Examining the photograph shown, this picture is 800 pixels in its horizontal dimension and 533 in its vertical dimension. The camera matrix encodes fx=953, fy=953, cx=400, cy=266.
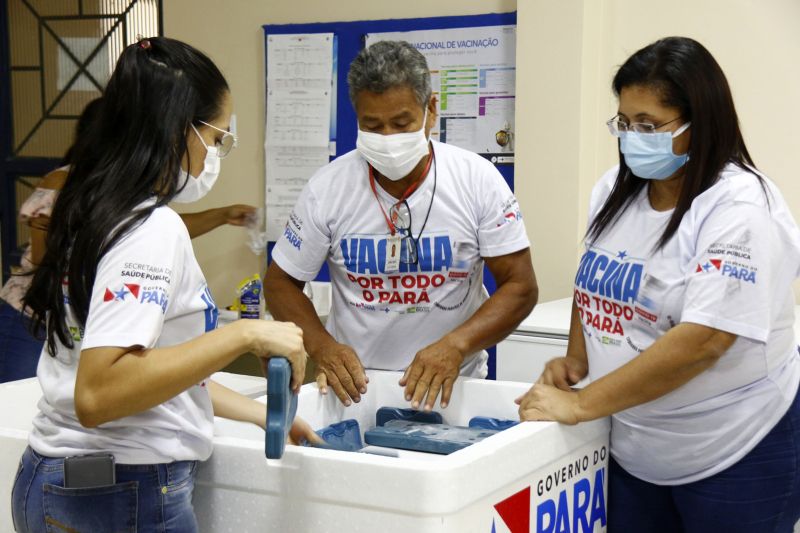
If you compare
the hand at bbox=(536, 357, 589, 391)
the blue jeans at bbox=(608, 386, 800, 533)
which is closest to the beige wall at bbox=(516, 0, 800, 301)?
the hand at bbox=(536, 357, 589, 391)

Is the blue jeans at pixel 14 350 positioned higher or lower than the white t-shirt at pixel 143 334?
lower

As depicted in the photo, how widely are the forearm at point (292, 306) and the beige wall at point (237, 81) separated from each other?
174 cm

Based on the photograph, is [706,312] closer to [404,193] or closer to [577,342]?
[577,342]

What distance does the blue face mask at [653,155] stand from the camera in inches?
58.5

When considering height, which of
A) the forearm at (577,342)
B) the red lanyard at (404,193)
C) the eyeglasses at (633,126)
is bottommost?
the forearm at (577,342)

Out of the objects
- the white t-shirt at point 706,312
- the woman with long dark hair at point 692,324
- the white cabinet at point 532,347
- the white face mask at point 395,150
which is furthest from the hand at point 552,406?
the white cabinet at point 532,347

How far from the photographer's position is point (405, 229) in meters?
1.87

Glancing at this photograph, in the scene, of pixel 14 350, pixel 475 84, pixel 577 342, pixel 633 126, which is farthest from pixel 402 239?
pixel 475 84

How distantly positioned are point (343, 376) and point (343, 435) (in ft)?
0.41

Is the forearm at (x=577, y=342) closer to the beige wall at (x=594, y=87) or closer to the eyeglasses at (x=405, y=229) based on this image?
the eyeglasses at (x=405, y=229)

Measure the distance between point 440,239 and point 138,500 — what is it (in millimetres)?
900

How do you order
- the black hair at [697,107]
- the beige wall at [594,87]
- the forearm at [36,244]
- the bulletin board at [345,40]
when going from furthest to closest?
1. the bulletin board at [345,40]
2. the beige wall at [594,87]
3. the forearm at [36,244]
4. the black hair at [697,107]

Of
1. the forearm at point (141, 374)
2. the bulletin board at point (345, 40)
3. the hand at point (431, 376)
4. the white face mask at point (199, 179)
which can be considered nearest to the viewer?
the forearm at point (141, 374)

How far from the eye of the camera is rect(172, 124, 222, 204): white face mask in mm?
1205
